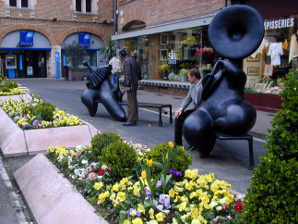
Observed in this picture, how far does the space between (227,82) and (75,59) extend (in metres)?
25.7

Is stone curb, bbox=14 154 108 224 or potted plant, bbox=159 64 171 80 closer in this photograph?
stone curb, bbox=14 154 108 224

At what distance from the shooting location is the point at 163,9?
1941 centimetres

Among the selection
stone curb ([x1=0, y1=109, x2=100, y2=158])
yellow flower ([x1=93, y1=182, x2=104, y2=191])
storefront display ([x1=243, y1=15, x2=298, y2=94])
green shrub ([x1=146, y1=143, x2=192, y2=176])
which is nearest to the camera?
yellow flower ([x1=93, y1=182, x2=104, y2=191])

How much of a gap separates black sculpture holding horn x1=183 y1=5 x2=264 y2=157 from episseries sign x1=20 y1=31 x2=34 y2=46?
27794 mm

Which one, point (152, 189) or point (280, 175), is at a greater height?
point (280, 175)

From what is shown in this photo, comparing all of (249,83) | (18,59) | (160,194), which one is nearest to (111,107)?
(249,83)

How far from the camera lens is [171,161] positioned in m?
4.05

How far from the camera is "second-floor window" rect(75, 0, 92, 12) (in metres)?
34.3

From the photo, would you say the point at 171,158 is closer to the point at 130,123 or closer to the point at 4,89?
the point at 130,123

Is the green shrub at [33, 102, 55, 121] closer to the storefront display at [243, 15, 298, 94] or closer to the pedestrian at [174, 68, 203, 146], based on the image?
the pedestrian at [174, 68, 203, 146]

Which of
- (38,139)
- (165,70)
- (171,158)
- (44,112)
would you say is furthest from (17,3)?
(171,158)

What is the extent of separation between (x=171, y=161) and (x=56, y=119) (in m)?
4.42

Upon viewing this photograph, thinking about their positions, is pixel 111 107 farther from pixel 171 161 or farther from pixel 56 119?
pixel 171 161

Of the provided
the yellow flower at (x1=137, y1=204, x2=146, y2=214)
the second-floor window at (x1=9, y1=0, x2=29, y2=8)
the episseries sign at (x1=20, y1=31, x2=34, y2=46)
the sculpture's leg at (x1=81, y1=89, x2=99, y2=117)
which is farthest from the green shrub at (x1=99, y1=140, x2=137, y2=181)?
the second-floor window at (x1=9, y1=0, x2=29, y2=8)
